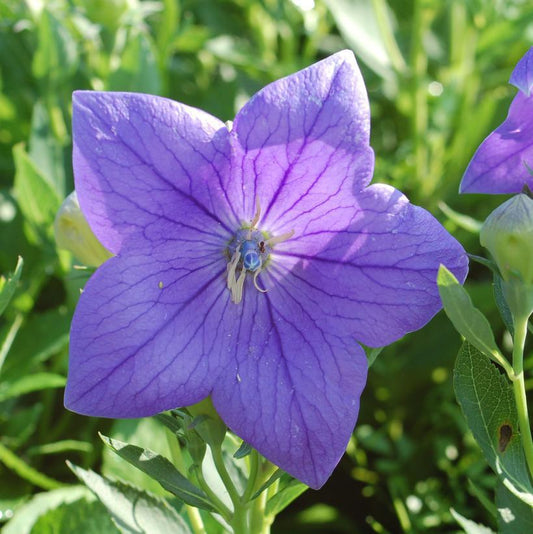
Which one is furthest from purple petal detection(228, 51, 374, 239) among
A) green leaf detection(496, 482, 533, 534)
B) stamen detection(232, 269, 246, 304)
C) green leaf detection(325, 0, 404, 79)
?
green leaf detection(325, 0, 404, 79)

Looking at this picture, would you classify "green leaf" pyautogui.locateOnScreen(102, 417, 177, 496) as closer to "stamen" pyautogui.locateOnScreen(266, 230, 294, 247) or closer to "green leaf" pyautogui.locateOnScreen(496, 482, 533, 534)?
"stamen" pyautogui.locateOnScreen(266, 230, 294, 247)

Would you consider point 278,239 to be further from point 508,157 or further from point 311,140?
point 508,157

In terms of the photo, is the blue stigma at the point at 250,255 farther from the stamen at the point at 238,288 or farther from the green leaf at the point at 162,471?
the green leaf at the point at 162,471

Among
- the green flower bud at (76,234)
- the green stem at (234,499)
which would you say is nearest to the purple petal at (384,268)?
the green stem at (234,499)

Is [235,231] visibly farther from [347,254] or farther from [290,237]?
[347,254]

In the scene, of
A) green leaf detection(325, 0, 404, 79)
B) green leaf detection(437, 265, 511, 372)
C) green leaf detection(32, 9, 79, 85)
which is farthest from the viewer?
green leaf detection(325, 0, 404, 79)

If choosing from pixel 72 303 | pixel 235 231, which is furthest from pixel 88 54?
pixel 235 231
